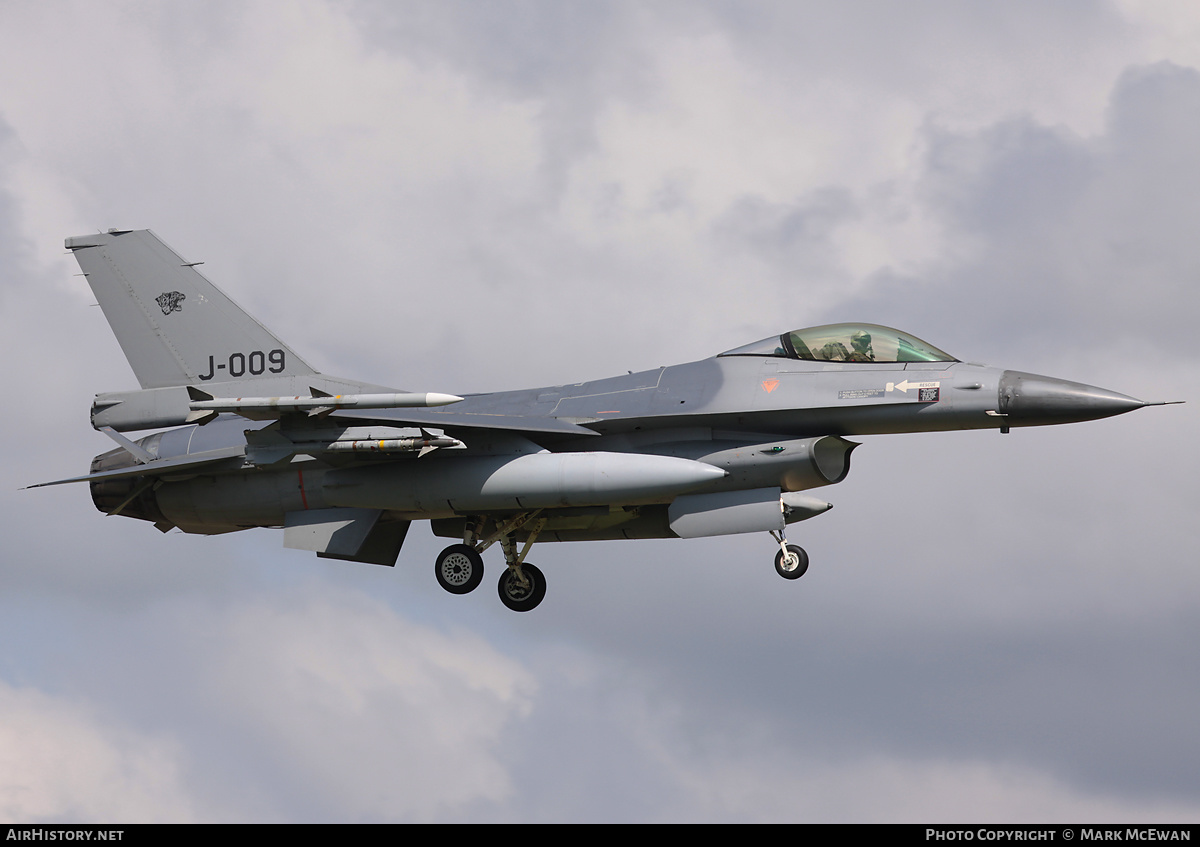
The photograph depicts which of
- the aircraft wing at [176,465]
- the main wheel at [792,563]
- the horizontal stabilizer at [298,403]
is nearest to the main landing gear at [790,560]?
the main wheel at [792,563]

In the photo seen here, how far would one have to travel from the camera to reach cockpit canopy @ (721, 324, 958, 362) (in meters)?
20.6

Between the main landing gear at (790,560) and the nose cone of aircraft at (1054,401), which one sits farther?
the main landing gear at (790,560)

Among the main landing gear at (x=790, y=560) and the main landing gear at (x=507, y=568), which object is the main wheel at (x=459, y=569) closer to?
the main landing gear at (x=507, y=568)

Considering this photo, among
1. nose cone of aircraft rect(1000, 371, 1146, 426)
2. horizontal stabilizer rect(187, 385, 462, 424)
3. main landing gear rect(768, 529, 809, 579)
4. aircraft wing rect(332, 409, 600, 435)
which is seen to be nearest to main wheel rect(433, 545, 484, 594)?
aircraft wing rect(332, 409, 600, 435)

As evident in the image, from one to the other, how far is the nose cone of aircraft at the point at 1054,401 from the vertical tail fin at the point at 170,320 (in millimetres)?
10710

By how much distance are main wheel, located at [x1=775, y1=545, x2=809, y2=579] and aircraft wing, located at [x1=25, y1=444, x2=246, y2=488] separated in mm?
7982

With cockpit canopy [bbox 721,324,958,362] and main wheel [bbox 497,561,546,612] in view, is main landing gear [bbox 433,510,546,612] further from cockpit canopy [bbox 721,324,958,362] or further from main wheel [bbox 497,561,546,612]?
cockpit canopy [bbox 721,324,958,362]

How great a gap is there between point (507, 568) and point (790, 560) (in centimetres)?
481

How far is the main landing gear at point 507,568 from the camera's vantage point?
2227 centimetres

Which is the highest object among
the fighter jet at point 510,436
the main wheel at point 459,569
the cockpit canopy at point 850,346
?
the cockpit canopy at point 850,346

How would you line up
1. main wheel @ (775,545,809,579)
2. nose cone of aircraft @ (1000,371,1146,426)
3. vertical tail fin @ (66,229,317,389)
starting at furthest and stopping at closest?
vertical tail fin @ (66,229,317,389)
main wheel @ (775,545,809,579)
nose cone of aircraft @ (1000,371,1146,426)
